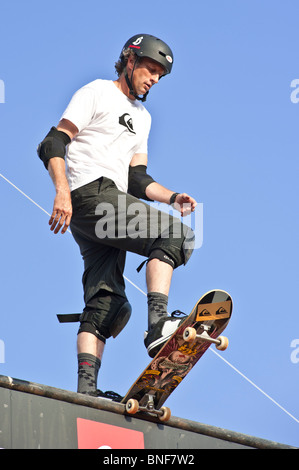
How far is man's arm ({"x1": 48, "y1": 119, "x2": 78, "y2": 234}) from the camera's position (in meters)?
6.12

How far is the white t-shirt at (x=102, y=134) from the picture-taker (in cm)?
689

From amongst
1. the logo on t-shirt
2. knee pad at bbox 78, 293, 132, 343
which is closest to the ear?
the logo on t-shirt

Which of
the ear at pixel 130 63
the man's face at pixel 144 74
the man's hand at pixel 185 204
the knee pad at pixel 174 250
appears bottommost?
the knee pad at pixel 174 250

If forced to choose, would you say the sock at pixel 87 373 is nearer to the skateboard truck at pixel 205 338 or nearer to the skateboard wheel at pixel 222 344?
the skateboard truck at pixel 205 338

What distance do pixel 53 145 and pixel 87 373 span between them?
1.90m

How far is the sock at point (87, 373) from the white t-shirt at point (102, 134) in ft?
4.79

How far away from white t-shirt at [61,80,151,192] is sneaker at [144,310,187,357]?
148 cm

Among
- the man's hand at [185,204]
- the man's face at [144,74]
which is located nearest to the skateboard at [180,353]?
the man's hand at [185,204]

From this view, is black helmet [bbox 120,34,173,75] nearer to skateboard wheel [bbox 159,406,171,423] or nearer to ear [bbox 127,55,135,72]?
ear [bbox 127,55,135,72]

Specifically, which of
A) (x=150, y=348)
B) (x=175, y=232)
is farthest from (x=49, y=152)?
(x=150, y=348)

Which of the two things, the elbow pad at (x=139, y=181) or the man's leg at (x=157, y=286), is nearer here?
the man's leg at (x=157, y=286)

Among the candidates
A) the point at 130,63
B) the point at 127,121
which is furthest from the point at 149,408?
the point at 130,63

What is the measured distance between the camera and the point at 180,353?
5.89 meters

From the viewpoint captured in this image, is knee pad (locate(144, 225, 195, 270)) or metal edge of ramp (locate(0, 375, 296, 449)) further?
knee pad (locate(144, 225, 195, 270))
